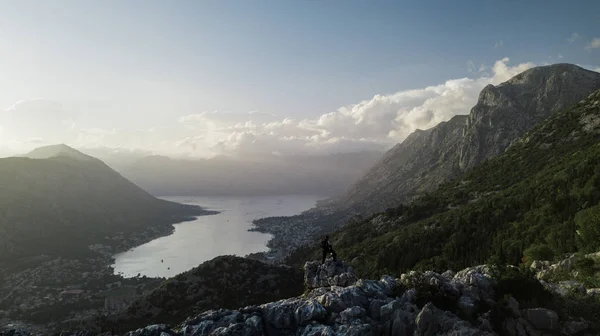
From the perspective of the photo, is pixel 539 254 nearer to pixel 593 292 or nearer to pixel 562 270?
pixel 562 270

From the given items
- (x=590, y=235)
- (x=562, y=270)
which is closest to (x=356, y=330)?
(x=562, y=270)

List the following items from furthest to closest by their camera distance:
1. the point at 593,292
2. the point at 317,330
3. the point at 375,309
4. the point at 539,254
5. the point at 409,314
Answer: the point at 539,254 < the point at 375,309 < the point at 593,292 < the point at 317,330 < the point at 409,314

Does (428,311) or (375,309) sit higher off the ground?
(428,311)

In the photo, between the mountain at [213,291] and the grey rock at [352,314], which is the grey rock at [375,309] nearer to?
the grey rock at [352,314]

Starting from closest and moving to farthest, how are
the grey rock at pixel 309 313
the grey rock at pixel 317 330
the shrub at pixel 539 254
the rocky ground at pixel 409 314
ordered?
the rocky ground at pixel 409 314 → the grey rock at pixel 317 330 → the grey rock at pixel 309 313 → the shrub at pixel 539 254

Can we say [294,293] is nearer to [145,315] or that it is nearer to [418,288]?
[145,315]

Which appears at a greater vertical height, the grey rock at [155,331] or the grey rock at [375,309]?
the grey rock at [375,309]

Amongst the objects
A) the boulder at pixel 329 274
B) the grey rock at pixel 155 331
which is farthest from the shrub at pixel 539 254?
the grey rock at pixel 155 331
